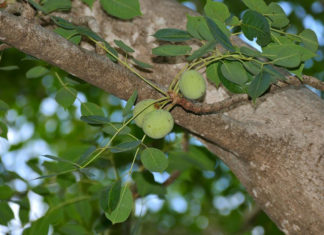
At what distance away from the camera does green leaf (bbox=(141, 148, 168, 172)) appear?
4.95 feet

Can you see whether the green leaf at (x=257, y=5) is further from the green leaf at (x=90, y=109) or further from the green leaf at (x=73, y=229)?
the green leaf at (x=73, y=229)

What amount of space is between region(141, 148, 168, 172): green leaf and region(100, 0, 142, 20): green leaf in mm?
580

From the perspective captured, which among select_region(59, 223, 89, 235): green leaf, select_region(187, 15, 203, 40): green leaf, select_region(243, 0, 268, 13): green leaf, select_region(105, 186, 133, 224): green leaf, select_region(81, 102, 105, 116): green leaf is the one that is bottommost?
select_region(59, 223, 89, 235): green leaf

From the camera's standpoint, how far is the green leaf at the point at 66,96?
1.99 m

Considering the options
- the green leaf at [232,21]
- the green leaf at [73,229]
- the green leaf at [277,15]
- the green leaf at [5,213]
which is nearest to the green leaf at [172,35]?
the green leaf at [232,21]

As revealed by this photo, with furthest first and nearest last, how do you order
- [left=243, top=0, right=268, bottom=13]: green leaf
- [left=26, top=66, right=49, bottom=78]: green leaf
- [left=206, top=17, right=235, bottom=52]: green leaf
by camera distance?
[left=26, top=66, right=49, bottom=78]: green leaf → [left=243, top=0, right=268, bottom=13]: green leaf → [left=206, top=17, right=235, bottom=52]: green leaf

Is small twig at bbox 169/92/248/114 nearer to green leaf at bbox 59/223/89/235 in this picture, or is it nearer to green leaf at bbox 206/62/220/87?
green leaf at bbox 206/62/220/87

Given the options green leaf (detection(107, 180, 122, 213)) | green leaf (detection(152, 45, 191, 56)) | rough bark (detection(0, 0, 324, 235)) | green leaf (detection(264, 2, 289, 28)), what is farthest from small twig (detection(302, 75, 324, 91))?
green leaf (detection(107, 180, 122, 213))

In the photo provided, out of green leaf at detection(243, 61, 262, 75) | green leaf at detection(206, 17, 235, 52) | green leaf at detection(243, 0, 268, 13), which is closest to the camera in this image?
green leaf at detection(206, 17, 235, 52)

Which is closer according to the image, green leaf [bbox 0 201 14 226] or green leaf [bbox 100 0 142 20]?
green leaf [bbox 100 0 142 20]

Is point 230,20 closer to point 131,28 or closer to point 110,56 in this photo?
point 110,56

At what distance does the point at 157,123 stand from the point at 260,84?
35 centimetres

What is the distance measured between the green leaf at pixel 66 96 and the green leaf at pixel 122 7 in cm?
47

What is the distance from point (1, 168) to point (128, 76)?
1.43 metres
